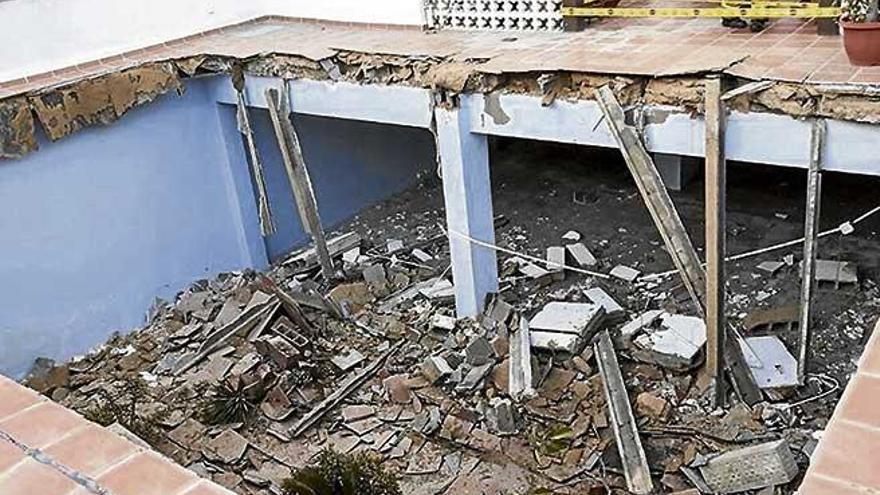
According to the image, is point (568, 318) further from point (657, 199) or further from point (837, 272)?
point (837, 272)

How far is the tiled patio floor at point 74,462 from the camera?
1.57m

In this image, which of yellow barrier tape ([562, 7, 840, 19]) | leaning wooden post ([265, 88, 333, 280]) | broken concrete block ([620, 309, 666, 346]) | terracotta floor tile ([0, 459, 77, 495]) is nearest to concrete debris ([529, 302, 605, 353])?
broken concrete block ([620, 309, 666, 346])

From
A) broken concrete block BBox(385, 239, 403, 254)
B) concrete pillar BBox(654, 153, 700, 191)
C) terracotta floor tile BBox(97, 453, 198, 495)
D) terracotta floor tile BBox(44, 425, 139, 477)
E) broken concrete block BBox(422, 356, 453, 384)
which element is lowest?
broken concrete block BBox(422, 356, 453, 384)

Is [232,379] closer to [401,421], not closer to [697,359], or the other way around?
[401,421]

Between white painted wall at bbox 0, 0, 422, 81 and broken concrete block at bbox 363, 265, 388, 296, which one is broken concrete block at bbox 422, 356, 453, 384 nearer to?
broken concrete block at bbox 363, 265, 388, 296

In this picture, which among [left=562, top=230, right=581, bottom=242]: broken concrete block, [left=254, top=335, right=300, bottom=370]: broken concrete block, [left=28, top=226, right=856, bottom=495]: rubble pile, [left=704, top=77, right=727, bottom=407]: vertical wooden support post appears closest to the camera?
[left=704, top=77, right=727, bottom=407]: vertical wooden support post

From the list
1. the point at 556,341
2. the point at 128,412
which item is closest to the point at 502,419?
the point at 556,341

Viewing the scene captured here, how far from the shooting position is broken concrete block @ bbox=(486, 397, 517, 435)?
5.93 m

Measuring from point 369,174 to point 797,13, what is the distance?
5.36m

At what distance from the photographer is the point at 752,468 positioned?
509 centimetres

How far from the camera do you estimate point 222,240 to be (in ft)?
28.9

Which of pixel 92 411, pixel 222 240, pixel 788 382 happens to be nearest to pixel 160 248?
pixel 222 240

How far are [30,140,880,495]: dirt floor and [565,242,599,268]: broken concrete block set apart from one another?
12cm

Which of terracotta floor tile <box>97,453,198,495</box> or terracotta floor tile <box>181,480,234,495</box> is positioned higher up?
terracotta floor tile <box>97,453,198,495</box>
